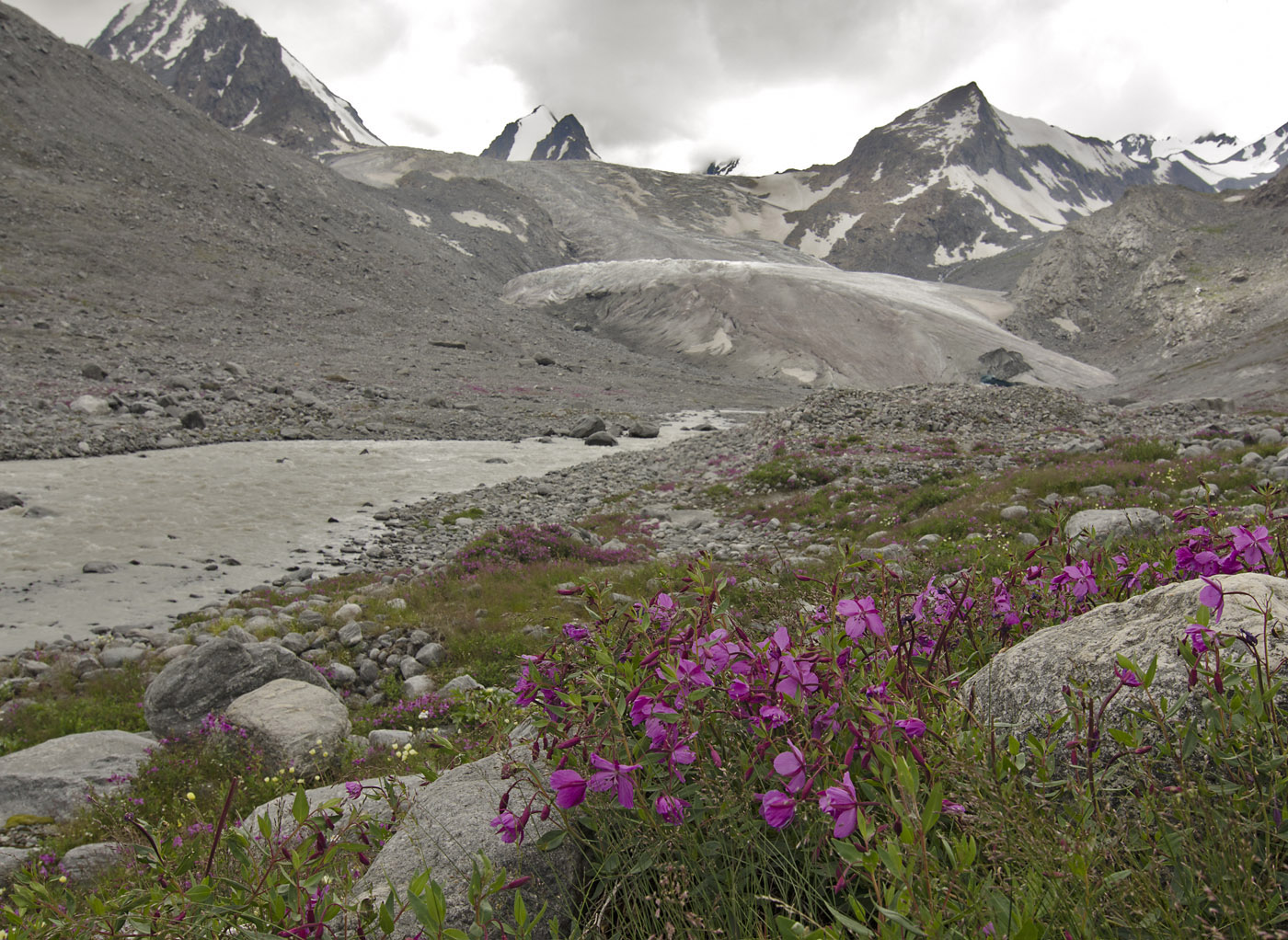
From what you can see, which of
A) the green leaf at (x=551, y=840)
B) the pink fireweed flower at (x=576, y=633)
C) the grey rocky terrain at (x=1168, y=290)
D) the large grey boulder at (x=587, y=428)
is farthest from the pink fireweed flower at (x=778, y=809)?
the grey rocky terrain at (x=1168, y=290)

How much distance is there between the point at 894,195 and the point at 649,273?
4021 inches

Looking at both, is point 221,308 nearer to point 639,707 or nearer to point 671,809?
point 639,707

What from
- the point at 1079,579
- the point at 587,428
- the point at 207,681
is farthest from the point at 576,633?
the point at 587,428

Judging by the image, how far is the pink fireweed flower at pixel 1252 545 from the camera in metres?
2.63

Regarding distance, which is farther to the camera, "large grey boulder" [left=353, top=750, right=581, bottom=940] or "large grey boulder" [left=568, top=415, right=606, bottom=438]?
"large grey boulder" [left=568, top=415, right=606, bottom=438]

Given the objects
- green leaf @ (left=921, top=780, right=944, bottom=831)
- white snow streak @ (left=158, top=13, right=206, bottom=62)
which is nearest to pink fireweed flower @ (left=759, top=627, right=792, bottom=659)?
green leaf @ (left=921, top=780, right=944, bottom=831)

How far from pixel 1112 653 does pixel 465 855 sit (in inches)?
94.9

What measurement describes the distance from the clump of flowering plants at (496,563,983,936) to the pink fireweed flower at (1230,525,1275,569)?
4.56 feet

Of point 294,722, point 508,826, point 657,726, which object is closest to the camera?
point 657,726

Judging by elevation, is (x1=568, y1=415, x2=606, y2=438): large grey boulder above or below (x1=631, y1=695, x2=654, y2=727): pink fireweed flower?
above

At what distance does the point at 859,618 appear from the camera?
7.20ft

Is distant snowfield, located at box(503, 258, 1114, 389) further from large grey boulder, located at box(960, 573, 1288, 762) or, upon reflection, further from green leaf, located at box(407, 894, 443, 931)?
green leaf, located at box(407, 894, 443, 931)

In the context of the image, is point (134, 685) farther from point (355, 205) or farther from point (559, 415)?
point (355, 205)

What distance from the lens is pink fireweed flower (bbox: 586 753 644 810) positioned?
5.84 ft
